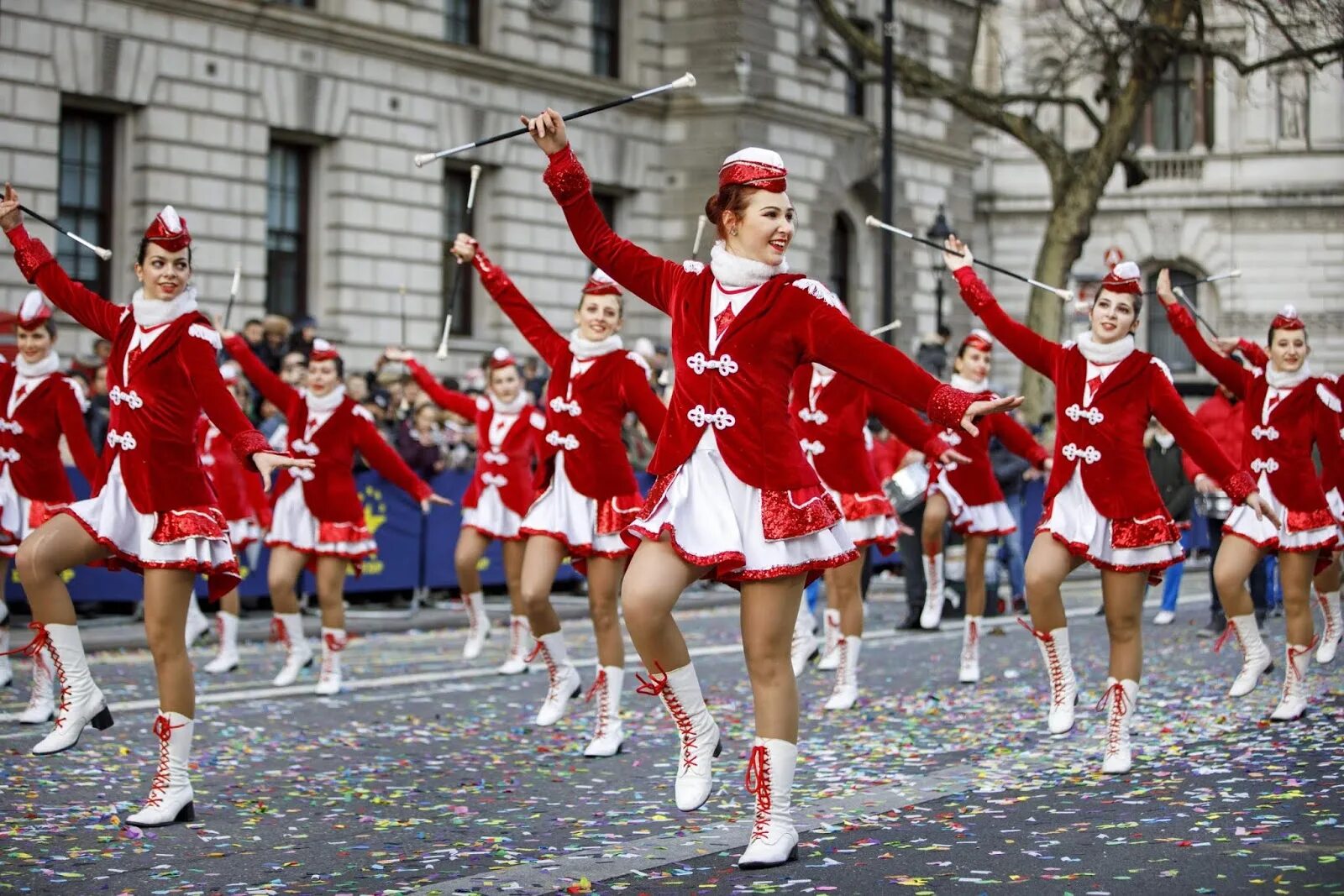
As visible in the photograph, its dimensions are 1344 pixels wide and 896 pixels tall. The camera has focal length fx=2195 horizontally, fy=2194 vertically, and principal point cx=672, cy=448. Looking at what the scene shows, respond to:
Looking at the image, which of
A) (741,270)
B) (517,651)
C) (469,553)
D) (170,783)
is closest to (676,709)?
(741,270)

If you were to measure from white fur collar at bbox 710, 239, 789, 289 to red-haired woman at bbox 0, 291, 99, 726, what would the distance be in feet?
16.5

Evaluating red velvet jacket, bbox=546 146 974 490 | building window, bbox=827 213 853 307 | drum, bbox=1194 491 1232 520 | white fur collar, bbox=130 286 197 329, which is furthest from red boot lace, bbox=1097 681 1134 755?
building window, bbox=827 213 853 307

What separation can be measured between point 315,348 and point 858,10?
27046mm

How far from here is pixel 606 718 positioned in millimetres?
9711

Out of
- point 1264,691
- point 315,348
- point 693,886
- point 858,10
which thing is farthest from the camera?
point 858,10

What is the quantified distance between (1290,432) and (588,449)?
3.67 meters

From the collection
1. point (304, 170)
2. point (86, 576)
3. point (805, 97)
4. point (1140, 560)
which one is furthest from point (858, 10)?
point (1140, 560)

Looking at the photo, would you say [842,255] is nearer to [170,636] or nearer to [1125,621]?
[1125,621]

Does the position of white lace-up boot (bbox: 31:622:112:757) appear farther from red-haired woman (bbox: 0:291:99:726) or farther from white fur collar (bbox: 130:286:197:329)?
red-haired woman (bbox: 0:291:99:726)

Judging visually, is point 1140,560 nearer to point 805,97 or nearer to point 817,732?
point 817,732

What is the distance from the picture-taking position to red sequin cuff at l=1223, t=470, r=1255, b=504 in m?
9.01

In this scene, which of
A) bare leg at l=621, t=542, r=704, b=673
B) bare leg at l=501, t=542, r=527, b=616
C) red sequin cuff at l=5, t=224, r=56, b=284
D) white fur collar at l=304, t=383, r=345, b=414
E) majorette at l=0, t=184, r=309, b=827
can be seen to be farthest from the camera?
bare leg at l=501, t=542, r=527, b=616

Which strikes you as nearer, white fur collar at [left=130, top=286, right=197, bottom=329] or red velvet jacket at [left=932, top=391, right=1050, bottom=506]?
white fur collar at [left=130, top=286, right=197, bottom=329]

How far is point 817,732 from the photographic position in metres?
10.5
